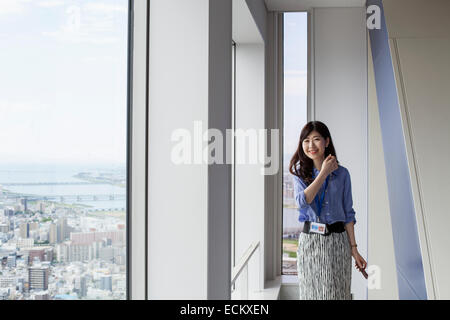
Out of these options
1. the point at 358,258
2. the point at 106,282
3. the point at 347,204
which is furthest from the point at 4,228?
the point at 358,258

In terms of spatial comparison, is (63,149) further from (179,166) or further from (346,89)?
(346,89)

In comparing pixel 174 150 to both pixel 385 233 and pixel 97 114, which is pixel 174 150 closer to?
pixel 97 114

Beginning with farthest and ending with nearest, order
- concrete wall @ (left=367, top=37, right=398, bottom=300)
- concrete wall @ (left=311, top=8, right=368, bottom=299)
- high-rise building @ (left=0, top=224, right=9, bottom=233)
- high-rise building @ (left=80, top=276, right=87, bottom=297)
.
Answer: concrete wall @ (left=311, top=8, right=368, bottom=299), concrete wall @ (left=367, top=37, right=398, bottom=300), high-rise building @ (left=80, top=276, right=87, bottom=297), high-rise building @ (left=0, top=224, right=9, bottom=233)

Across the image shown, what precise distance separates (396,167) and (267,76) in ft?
4.73

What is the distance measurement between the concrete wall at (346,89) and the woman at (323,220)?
3.82 ft

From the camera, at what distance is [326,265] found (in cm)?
245

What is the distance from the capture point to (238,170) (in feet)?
11.4

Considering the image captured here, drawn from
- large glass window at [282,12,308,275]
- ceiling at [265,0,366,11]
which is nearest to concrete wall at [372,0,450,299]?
ceiling at [265,0,366,11]

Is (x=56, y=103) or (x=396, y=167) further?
(x=396, y=167)

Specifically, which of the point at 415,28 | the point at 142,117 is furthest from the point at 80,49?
the point at 415,28

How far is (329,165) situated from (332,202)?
21 centimetres

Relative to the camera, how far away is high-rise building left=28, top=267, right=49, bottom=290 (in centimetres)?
101

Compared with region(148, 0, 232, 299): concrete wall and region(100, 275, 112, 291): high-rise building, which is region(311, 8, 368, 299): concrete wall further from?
region(100, 275, 112, 291): high-rise building

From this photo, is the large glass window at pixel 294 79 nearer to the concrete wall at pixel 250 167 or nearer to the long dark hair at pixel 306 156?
the concrete wall at pixel 250 167
